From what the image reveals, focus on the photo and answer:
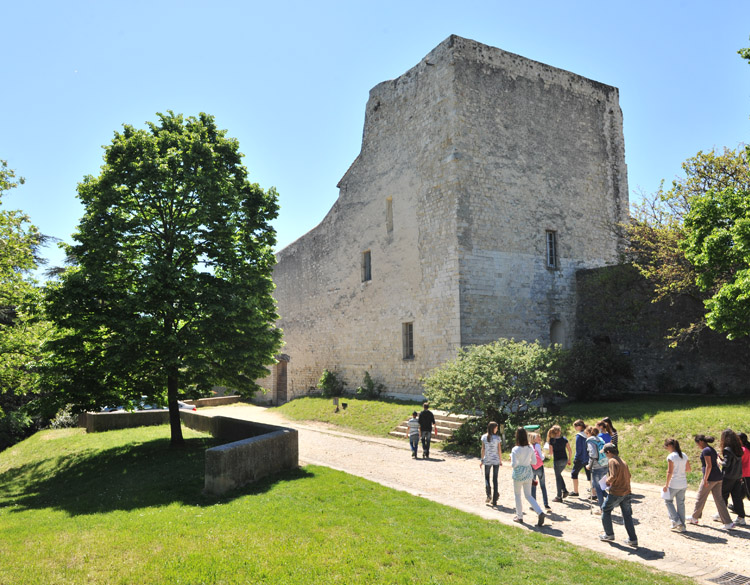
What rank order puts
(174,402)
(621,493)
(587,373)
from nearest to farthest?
1. (621,493)
2. (174,402)
3. (587,373)

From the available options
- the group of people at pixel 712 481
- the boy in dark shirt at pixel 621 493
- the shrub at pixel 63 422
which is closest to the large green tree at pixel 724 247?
the group of people at pixel 712 481

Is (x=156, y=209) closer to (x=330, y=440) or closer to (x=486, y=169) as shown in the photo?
(x=330, y=440)

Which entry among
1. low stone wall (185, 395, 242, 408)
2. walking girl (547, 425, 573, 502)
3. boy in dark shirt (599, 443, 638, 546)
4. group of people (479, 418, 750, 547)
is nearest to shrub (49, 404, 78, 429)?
low stone wall (185, 395, 242, 408)

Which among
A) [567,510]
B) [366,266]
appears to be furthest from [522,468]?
[366,266]

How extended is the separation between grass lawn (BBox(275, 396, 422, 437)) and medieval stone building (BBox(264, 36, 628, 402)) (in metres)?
1.36

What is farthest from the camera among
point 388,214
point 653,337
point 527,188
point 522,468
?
point 388,214

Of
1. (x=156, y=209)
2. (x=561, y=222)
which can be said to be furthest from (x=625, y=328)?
(x=156, y=209)

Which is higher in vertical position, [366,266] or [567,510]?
[366,266]

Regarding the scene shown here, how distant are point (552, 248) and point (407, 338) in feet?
23.2

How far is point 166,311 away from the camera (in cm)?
1270

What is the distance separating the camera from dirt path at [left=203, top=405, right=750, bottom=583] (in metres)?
6.39

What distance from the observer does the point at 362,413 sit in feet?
65.7

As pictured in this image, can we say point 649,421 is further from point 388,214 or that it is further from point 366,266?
point 366,266

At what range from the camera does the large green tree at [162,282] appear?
40.7ft
